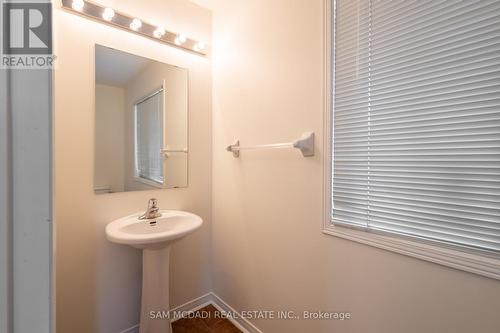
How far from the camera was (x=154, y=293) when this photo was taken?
1.33m

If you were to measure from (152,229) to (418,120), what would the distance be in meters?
1.51

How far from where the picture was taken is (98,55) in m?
1.30

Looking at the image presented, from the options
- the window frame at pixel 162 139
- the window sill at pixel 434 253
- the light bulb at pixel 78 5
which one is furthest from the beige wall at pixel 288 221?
the light bulb at pixel 78 5

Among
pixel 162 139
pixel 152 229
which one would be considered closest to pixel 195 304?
pixel 152 229

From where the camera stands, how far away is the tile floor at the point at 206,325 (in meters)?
1.54

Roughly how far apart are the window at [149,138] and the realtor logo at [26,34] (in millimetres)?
1161

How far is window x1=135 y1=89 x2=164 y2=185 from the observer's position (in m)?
1.50

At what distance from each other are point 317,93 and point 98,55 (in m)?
1.29

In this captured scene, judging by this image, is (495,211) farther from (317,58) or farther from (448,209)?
(317,58)

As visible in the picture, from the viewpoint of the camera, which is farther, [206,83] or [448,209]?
[206,83]

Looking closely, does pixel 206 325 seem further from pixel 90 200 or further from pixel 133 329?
pixel 90 200

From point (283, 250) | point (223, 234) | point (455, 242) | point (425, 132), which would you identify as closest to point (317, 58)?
point (425, 132)

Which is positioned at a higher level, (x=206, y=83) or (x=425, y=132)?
(x=206, y=83)

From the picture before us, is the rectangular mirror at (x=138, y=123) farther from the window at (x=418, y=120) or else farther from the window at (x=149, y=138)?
the window at (x=418, y=120)
